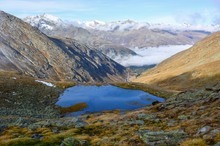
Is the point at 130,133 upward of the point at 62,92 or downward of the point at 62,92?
downward

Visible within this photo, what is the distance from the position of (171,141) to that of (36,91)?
79807 mm

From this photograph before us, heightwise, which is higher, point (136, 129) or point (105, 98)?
point (105, 98)

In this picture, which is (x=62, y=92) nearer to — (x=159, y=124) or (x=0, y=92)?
(x=0, y=92)

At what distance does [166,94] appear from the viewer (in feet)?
403

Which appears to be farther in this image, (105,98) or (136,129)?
(105,98)

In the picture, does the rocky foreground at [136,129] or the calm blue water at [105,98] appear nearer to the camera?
the rocky foreground at [136,129]

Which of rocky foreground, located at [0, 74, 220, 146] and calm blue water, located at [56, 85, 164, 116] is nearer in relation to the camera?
rocky foreground, located at [0, 74, 220, 146]

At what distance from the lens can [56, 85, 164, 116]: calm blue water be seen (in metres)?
97.7

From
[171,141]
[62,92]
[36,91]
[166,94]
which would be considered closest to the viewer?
[171,141]

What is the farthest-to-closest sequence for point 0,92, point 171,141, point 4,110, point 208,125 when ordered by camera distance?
point 0,92 → point 4,110 → point 208,125 → point 171,141

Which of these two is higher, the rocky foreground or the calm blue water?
the calm blue water

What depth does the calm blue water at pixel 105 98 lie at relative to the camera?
97688 mm

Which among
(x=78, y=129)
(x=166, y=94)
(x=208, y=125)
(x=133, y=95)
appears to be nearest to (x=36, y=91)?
(x=133, y=95)

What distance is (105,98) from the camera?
110 meters
